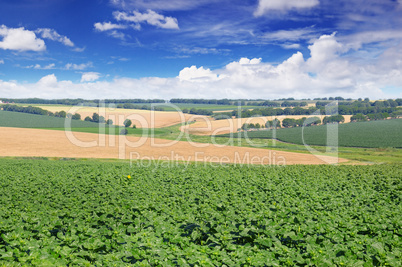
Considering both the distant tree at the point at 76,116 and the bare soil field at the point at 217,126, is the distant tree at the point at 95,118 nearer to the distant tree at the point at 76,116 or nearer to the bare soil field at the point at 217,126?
the distant tree at the point at 76,116

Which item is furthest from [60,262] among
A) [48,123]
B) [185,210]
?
[48,123]

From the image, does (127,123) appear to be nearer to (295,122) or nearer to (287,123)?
(287,123)

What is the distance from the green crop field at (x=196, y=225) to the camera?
598 cm

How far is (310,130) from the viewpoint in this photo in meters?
98.7

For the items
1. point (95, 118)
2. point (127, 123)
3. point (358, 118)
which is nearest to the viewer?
point (127, 123)

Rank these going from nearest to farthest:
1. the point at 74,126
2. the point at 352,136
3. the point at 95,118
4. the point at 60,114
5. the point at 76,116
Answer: the point at 352,136 < the point at 74,126 < the point at 95,118 < the point at 76,116 < the point at 60,114

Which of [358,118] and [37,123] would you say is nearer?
[37,123]

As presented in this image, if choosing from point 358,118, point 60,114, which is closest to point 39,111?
point 60,114

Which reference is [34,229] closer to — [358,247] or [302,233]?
[302,233]

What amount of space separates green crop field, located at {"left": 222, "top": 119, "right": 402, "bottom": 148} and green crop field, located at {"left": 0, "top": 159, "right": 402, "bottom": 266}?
6602 cm

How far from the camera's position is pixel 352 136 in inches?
3300

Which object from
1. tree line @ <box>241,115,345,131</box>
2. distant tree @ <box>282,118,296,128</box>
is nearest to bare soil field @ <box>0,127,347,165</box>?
tree line @ <box>241,115,345,131</box>

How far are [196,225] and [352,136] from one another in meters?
88.4

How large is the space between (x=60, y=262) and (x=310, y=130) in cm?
10211
